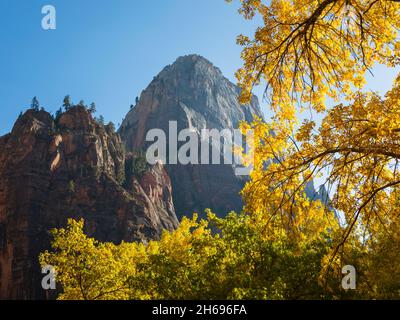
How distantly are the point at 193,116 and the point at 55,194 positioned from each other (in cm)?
7861

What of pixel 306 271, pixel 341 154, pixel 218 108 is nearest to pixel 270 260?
pixel 306 271

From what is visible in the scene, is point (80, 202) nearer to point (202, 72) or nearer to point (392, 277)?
point (392, 277)

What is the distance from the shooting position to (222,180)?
126m

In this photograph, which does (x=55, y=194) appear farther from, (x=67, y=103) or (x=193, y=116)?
(x=193, y=116)

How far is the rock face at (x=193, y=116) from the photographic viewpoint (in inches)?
4780

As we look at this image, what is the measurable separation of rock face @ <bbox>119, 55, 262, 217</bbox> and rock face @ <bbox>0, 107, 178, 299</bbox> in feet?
122

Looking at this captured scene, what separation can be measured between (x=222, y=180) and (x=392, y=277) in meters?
114

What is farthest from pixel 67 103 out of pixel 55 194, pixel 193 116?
pixel 193 116

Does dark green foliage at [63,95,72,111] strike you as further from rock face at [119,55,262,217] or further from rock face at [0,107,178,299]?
rock face at [119,55,262,217]

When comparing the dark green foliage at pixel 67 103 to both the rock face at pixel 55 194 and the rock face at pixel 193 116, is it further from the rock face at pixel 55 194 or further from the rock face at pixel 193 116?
the rock face at pixel 193 116

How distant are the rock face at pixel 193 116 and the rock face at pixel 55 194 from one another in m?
37.1

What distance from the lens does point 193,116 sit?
14262cm
